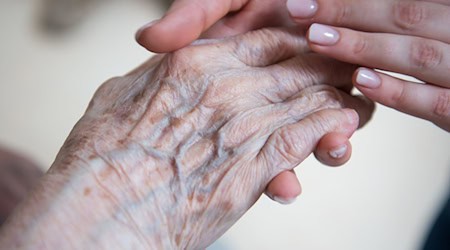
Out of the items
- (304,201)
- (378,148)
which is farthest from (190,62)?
(378,148)

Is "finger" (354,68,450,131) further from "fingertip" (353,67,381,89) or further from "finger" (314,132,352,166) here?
"finger" (314,132,352,166)

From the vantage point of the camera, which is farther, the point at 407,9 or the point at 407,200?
the point at 407,200

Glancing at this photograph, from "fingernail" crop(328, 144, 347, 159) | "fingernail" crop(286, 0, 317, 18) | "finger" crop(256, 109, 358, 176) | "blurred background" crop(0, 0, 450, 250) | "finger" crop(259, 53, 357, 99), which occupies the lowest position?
"blurred background" crop(0, 0, 450, 250)

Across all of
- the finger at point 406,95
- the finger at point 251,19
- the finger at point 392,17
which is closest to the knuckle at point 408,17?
the finger at point 392,17

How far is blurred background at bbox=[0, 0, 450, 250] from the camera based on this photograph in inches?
56.0

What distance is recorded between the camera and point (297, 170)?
5.00 feet

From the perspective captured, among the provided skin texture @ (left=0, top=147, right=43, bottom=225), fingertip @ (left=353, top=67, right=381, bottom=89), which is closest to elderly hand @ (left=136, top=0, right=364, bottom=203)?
fingertip @ (left=353, top=67, right=381, bottom=89)

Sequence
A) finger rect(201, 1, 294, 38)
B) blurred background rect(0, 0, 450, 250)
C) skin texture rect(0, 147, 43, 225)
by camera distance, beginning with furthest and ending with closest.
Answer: blurred background rect(0, 0, 450, 250) < skin texture rect(0, 147, 43, 225) < finger rect(201, 1, 294, 38)

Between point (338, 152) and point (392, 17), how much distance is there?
12.1 inches

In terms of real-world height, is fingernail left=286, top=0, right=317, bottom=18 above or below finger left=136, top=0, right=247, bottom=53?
below

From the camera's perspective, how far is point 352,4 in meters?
0.95

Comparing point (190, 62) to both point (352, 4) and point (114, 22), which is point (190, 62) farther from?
point (114, 22)

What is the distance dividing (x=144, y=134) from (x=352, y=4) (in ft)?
1.50

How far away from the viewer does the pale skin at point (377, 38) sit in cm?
88
